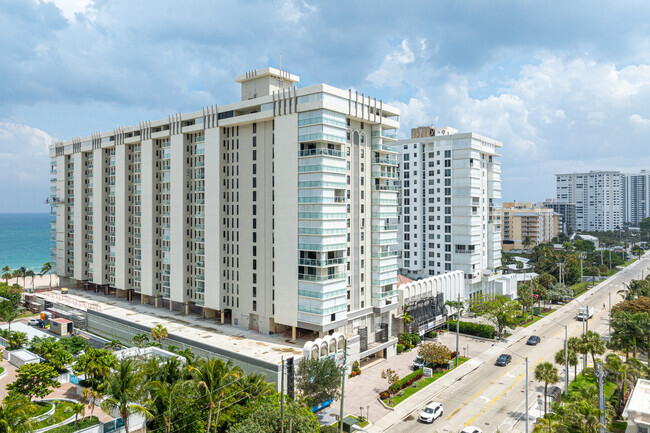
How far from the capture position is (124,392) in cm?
3475

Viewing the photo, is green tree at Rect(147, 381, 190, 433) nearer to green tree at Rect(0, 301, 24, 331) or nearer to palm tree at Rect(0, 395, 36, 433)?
palm tree at Rect(0, 395, 36, 433)

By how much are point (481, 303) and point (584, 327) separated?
19.2 metres

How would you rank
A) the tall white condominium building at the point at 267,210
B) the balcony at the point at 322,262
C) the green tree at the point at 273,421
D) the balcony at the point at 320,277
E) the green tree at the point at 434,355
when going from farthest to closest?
the green tree at the point at 434,355
the tall white condominium building at the point at 267,210
the balcony at the point at 320,277
the balcony at the point at 322,262
the green tree at the point at 273,421

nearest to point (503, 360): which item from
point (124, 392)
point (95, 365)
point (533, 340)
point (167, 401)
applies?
point (533, 340)

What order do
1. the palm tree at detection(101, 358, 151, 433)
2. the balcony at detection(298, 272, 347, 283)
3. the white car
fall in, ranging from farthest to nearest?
1. the balcony at detection(298, 272, 347, 283)
2. the white car
3. the palm tree at detection(101, 358, 151, 433)

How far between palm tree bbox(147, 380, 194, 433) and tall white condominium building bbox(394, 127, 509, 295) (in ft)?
246

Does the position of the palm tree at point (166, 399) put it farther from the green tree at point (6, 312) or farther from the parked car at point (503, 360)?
the green tree at point (6, 312)

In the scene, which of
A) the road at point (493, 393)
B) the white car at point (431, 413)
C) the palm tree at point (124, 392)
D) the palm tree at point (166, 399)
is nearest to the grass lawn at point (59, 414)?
the palm tree at point (124, 392)

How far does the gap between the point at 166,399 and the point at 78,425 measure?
7975mm

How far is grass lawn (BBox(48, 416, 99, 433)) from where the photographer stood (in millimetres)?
37125

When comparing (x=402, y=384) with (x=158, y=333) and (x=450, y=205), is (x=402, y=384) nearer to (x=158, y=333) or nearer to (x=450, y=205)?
(x=158, y=333)

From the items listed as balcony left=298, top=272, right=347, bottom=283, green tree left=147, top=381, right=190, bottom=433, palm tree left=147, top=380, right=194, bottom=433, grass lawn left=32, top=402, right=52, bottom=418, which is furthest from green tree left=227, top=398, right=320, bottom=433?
balcony left=298, top=272, right=347, bottom=283

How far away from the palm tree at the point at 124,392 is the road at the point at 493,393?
26.1 metres

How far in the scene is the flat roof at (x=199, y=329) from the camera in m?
59.6
